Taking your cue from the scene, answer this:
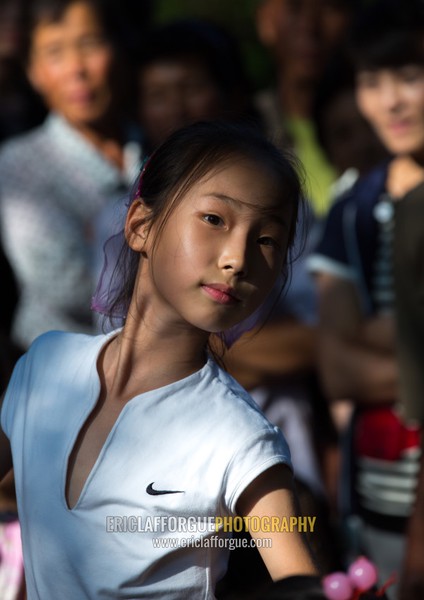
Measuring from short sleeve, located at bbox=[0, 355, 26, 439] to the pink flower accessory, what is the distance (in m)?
0.67

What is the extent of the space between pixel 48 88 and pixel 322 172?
119 cm

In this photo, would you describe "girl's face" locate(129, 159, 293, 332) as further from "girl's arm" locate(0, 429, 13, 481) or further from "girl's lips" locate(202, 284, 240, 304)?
"girl's arm" locate(0, 429, 13, 481)

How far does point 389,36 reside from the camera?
3.86 meters

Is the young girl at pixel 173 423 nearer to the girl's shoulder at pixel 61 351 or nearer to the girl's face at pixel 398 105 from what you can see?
the girl's shoulder at pixel 61 351

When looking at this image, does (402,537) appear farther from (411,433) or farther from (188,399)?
(188,399)

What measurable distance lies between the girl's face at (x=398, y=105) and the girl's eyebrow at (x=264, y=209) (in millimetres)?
1967

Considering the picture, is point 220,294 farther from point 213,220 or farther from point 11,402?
point 11,402

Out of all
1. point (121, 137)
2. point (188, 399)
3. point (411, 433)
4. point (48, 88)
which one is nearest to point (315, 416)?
point (411, 433)

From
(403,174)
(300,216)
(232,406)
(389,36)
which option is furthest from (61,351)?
(389,36)

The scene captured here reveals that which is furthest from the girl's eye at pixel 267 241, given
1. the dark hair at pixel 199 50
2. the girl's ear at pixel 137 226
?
the dark hair at pixel 199 50

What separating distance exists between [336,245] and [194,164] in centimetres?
184

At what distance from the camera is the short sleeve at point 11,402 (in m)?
2.00

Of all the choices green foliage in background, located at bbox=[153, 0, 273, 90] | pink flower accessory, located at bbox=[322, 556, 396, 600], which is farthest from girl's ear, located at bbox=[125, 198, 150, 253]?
green foliage in background, located at bbox=[153, 0, 273, 90]

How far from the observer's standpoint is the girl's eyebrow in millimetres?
1823
